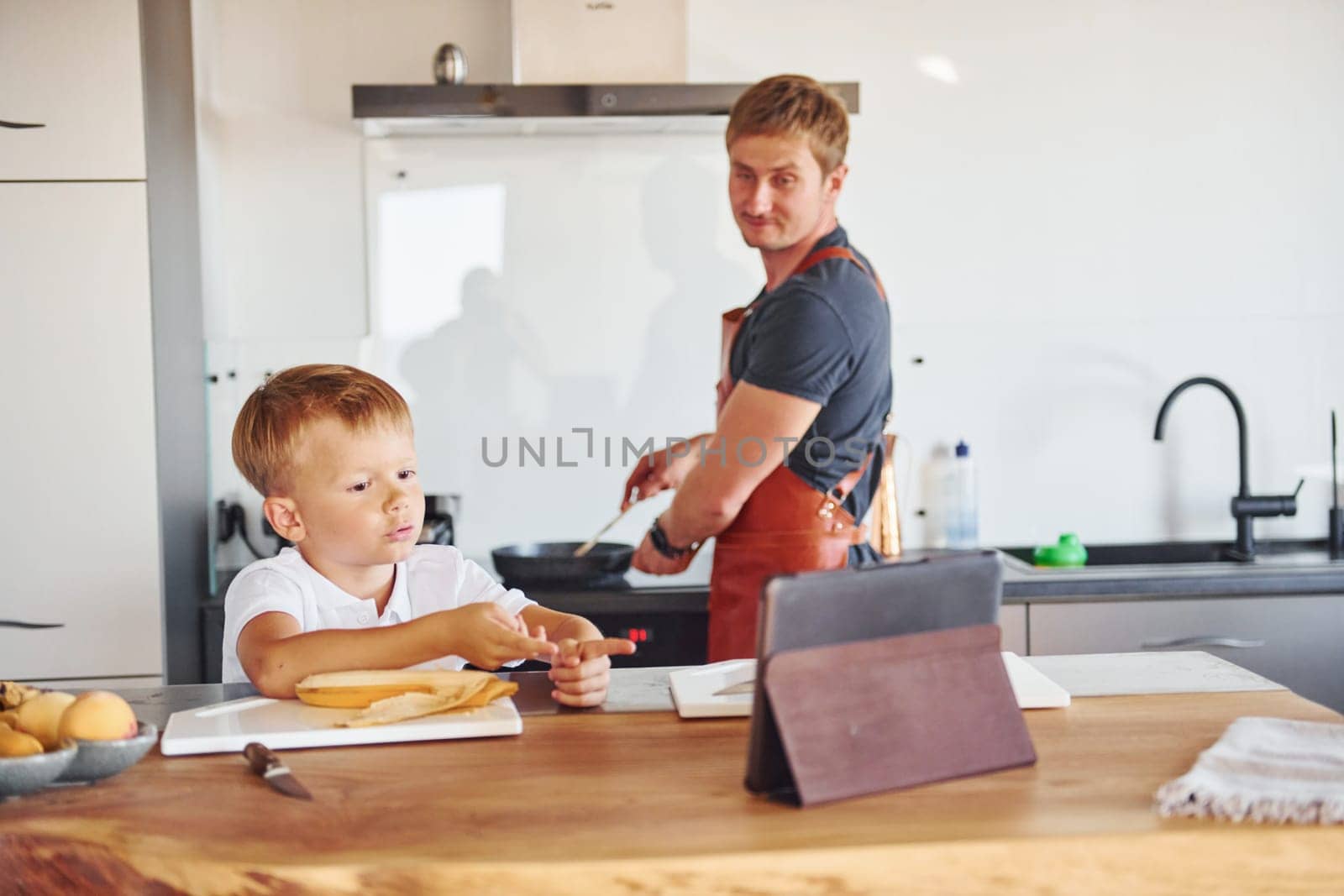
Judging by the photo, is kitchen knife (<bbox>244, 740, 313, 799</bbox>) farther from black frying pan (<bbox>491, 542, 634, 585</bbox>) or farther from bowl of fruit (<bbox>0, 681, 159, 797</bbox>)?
black frying pan (<bbox>491, 542, 634, 585</bbox>)

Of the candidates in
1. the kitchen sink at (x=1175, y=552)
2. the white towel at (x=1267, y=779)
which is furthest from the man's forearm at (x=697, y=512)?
the kitchen sink at (x=1175, y=552)

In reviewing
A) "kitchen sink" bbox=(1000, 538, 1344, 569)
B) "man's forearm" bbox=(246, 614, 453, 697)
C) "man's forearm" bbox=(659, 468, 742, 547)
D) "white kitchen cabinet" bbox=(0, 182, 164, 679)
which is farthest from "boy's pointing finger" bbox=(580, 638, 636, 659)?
"kitchen sink" bbox=(1000, 538, 1344, 569)

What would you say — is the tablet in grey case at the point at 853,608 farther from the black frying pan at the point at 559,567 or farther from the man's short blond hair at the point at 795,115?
the black frying pan at the point at 559,567

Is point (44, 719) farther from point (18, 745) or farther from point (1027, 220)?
point (1027, 220)

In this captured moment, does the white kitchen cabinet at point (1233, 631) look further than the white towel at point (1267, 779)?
Yes

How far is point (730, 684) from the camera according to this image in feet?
4.25

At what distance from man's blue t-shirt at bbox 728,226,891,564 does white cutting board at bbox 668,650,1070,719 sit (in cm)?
54

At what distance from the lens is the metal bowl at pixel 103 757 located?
1.01m

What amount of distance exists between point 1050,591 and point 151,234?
183 cm

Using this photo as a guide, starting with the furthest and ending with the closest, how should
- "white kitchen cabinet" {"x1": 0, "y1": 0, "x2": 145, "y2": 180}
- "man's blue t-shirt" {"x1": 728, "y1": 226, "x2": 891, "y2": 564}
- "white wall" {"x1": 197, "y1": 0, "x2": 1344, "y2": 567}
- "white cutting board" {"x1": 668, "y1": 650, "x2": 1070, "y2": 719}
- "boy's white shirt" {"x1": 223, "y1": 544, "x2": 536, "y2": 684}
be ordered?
"white wall" {"x1": 197, "y1": 0, "x2": 1344, "y2": 567}
"white kitchen cabinet" {"x1": 0, "y1": 0, "x2": 145, "y2": 180}
"man's blue t-shirt" {"x1": 728, "y1": 226, "x2": 891, "y2": 564}
"boy's white shirt" {"x1": 223, "y1": 544, "x2": 536, "y2": 684}
"white cutting board" {"x1": 668, "y1": 650, "x2": 1070, "y2": 719}

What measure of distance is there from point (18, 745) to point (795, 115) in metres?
1.30

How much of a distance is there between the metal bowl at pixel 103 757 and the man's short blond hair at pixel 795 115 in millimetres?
1214

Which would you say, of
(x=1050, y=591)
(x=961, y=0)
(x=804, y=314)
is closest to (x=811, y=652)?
(x=804, y=314)

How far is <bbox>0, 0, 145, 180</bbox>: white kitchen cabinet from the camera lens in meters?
2.45
